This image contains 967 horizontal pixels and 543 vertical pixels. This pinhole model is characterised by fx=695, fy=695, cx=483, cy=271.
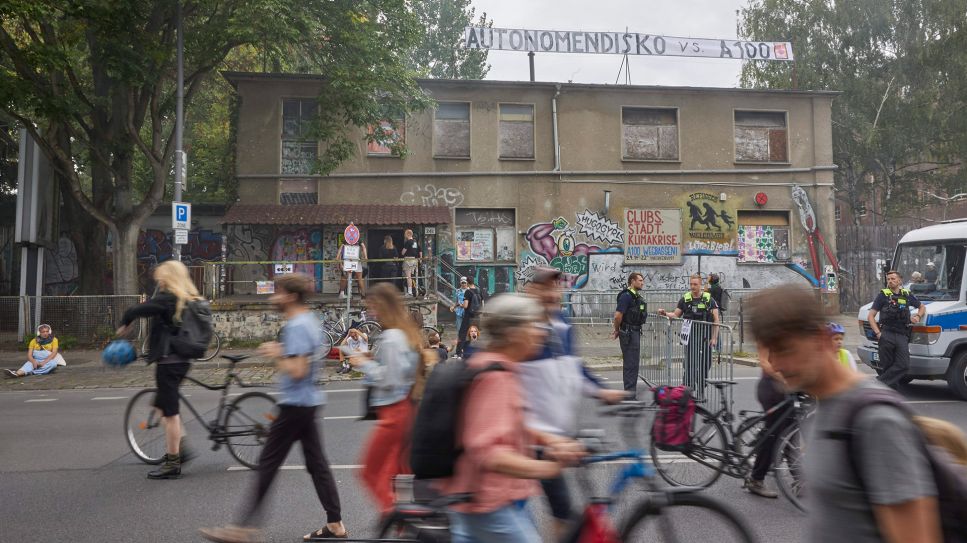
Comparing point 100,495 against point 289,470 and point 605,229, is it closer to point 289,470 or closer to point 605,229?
point 289,470

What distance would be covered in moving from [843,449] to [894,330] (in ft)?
28.9

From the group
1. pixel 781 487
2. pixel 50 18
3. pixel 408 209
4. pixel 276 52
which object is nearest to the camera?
pixel 781 487

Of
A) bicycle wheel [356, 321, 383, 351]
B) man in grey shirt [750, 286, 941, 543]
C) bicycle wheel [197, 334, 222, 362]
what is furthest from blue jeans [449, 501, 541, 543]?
bicycle wheel [197, 334, 222, 362]

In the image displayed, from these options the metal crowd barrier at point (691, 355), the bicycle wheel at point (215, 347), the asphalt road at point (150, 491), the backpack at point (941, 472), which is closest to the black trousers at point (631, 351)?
the metal crowd barrier at point (691, 355)

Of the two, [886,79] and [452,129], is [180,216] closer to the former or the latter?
[452,129]

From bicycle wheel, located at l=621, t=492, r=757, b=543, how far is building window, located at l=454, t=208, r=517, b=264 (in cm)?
1917

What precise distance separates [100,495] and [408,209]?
53.6 ft

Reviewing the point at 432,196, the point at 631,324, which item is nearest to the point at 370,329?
the point at 432,196

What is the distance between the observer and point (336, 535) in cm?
457

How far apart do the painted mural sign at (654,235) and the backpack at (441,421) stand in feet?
68.1

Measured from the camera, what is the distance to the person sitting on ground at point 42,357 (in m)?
14.8

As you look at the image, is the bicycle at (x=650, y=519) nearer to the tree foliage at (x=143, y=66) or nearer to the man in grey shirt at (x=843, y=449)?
the man in grey shirt at (x=843, y=449)

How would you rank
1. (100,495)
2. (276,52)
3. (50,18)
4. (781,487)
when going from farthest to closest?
(276,52) < (50,18) < (100,495) < (781,487)

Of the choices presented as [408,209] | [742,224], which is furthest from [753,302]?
[742,224]
